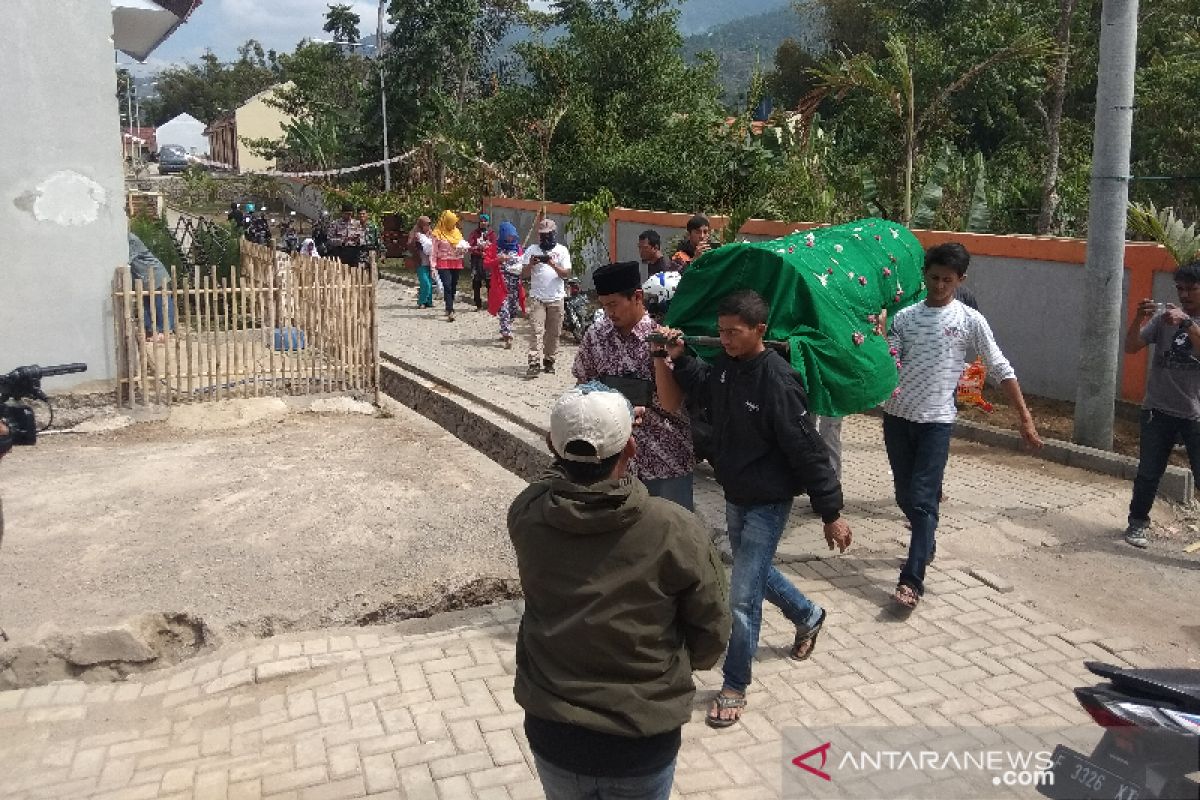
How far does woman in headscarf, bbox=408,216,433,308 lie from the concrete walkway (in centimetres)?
1172

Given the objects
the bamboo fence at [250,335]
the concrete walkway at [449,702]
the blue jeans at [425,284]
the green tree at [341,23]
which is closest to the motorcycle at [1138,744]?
the concrete walkway at [449,702]

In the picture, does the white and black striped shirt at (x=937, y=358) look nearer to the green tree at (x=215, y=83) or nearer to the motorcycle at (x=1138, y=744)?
the motorcycle at (x=1138, y=744)

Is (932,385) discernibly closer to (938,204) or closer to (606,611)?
(606,611)

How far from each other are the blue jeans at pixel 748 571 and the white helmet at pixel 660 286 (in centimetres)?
286

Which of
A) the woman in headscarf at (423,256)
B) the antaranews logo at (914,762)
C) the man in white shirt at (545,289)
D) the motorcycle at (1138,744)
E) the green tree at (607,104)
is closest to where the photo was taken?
the motorcycle at (1138,744)

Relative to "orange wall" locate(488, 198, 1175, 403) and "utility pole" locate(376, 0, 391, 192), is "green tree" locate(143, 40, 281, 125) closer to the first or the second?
"utility pole" locate(376, 0, 391, 192)

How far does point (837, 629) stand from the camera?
491cm

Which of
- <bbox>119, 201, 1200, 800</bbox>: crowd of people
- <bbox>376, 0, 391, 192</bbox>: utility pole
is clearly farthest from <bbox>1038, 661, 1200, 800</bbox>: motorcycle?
<bbox>376, 0, 391, 192</bbox>: utility pole

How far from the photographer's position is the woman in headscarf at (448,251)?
15.7 meters

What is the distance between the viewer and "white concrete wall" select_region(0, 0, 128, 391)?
28.5 feet

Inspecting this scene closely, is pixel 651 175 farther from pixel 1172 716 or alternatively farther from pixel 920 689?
pixel 1172 716

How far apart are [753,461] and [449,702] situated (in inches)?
63.0

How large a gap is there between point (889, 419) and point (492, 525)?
271 centimetres

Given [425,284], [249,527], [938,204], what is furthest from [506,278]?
[249,527]
